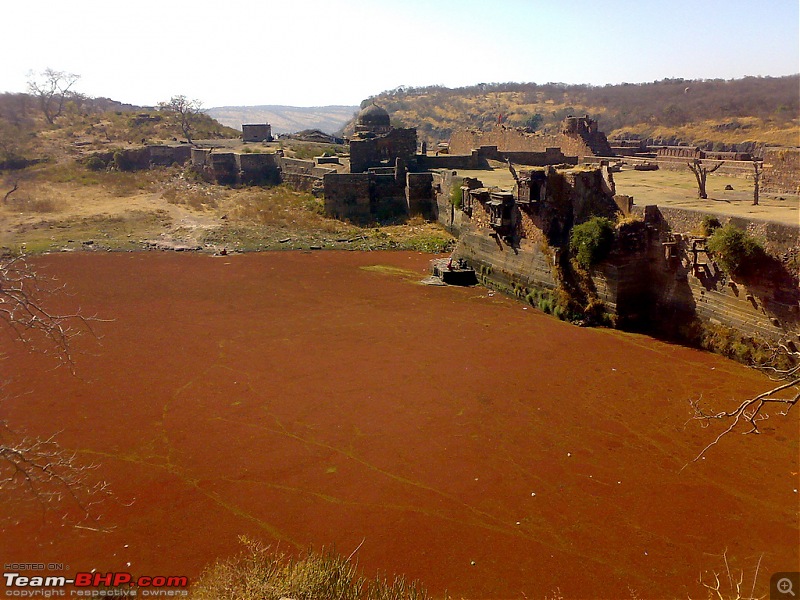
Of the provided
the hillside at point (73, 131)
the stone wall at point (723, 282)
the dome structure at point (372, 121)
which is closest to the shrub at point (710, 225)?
the stone wall at point (723, 282)

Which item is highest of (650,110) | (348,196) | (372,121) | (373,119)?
(650,110)

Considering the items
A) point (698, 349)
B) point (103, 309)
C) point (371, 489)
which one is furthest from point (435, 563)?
point (103, 309)

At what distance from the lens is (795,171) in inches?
560

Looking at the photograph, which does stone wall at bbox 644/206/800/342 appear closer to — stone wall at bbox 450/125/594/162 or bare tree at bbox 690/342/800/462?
bare tree at bbox 690/342/800/462

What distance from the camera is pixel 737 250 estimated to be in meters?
10.6

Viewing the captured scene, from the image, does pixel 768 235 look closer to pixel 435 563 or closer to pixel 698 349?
pixel 698 349

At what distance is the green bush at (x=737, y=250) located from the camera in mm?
10491

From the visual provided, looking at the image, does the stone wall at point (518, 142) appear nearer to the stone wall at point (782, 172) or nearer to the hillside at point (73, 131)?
the stone wall at point (782, 172)

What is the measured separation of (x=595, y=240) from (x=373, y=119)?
22.2 m

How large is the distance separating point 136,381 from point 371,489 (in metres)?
5.35
